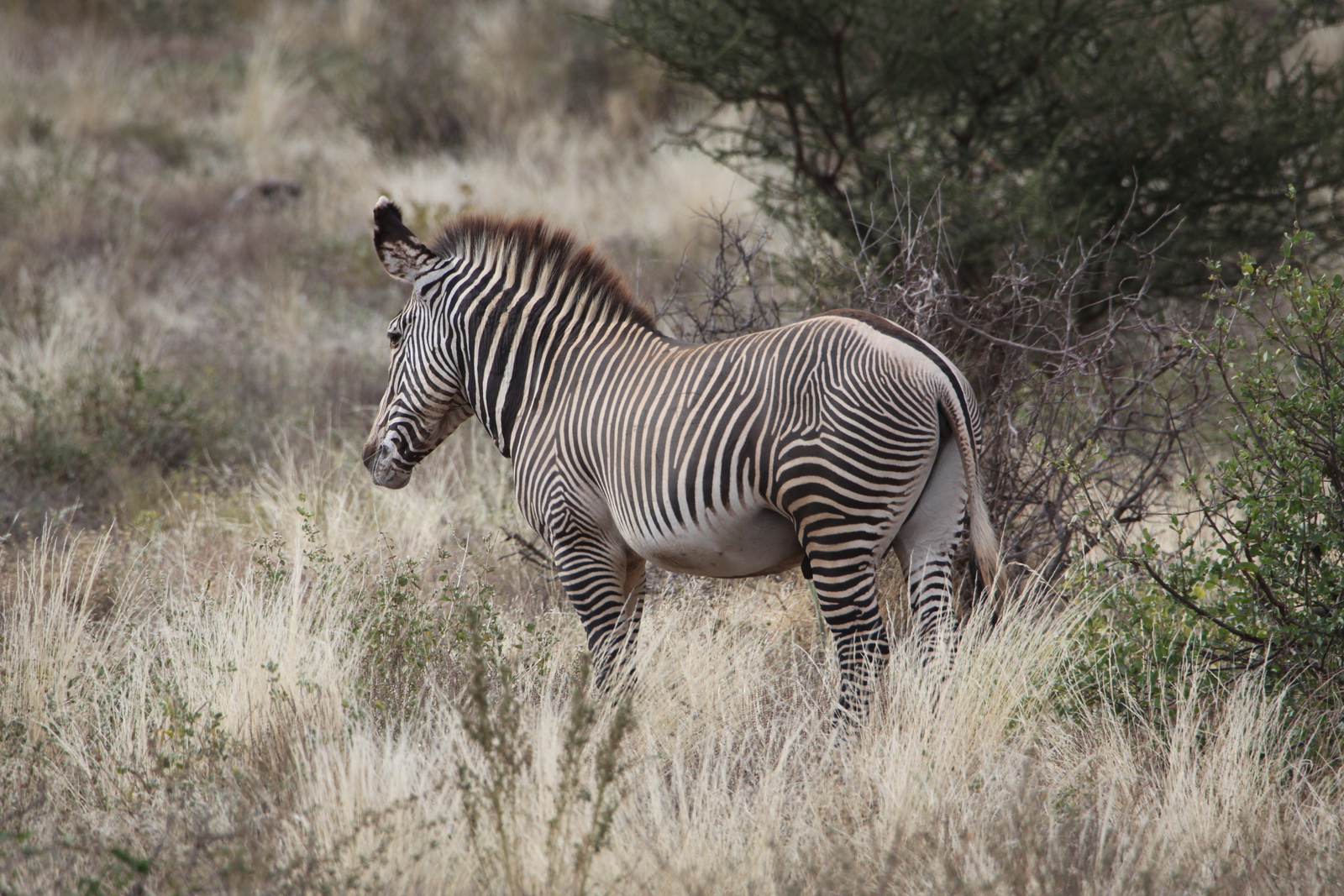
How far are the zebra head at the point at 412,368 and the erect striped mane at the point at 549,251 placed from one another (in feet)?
0.55

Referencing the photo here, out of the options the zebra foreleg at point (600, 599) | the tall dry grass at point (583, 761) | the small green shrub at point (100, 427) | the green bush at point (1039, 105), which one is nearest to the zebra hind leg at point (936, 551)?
the tall dry grass at point (583, 761)

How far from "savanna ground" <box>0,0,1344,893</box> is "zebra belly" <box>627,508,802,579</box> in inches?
21.3

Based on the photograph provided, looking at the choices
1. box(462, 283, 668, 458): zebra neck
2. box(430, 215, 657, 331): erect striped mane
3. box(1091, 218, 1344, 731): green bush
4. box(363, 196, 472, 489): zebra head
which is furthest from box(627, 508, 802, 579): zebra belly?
box(1091, 218, 1344, 731): green bush

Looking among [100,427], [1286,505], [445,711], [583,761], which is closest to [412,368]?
[445,711]

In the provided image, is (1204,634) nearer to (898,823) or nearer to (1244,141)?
(898,823)

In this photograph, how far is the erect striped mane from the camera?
4.28m

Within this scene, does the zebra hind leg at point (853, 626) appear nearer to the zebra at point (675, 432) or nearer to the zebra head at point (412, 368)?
the zebra at point (675, 432)

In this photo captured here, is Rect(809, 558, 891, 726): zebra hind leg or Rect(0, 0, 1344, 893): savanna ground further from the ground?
Rect(809, 558, 891, 726): zebra hind leg

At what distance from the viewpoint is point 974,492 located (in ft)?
12.1

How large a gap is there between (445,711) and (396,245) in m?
1.82

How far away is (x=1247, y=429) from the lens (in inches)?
157

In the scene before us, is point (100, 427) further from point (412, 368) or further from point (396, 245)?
point (396, 245)

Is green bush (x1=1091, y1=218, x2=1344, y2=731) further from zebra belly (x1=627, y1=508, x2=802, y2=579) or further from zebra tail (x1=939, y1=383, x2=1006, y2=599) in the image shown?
zebra belly (x1=627, y1=508, x2=802, y2=579)

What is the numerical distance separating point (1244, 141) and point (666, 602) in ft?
17.6
